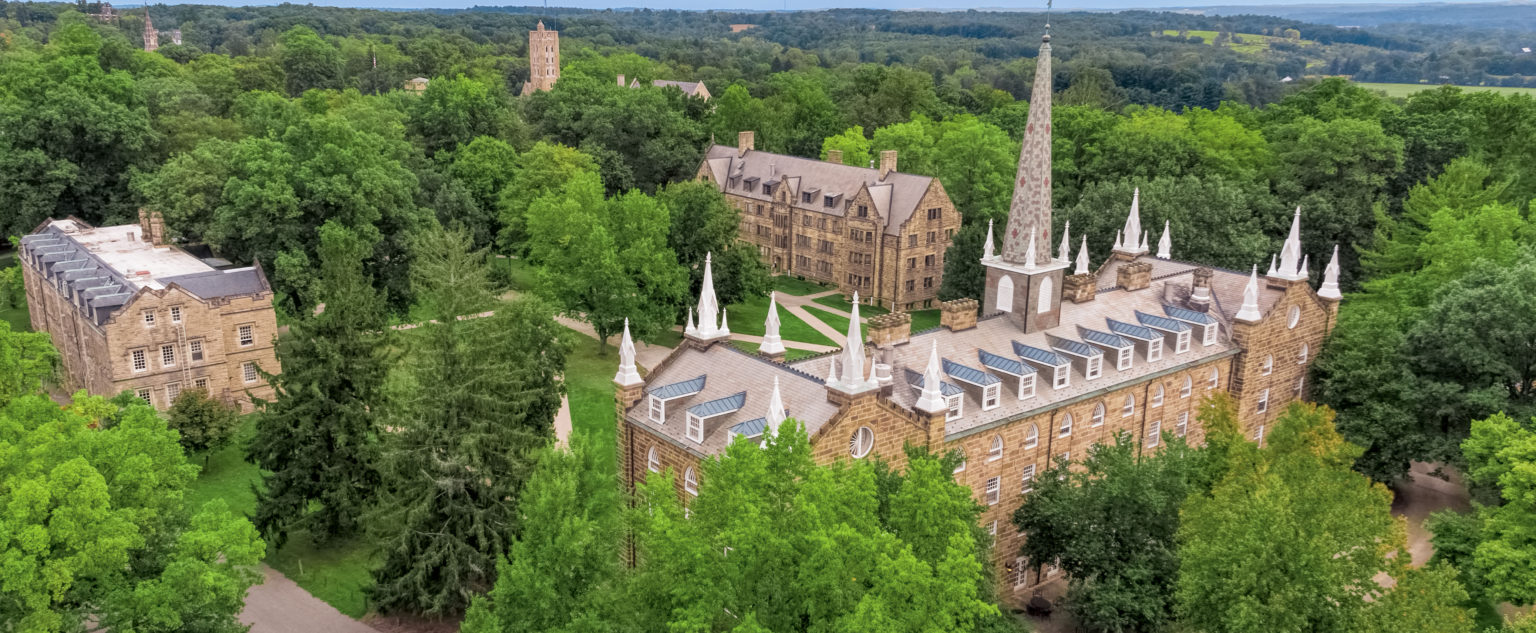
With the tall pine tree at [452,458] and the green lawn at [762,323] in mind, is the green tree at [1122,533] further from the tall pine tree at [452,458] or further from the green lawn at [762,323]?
the green lawn at [762,323]

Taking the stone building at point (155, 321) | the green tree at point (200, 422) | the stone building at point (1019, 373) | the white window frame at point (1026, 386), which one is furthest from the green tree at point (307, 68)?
the white window frame at point (1026, 386)

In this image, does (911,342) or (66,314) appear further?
(66,314)

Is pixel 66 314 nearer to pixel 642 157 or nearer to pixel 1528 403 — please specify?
pixel 642 157

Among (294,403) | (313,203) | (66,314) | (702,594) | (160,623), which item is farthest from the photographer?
(313,203)

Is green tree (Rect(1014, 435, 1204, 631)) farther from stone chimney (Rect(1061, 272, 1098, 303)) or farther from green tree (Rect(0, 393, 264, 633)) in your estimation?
green tree (Rect(0, 393, 264, 633))

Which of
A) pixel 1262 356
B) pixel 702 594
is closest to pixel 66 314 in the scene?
pixel 702 594

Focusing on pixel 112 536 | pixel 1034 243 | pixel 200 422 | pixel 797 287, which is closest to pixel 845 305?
pixel 797 287

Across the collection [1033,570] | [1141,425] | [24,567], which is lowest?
[1033,570]
